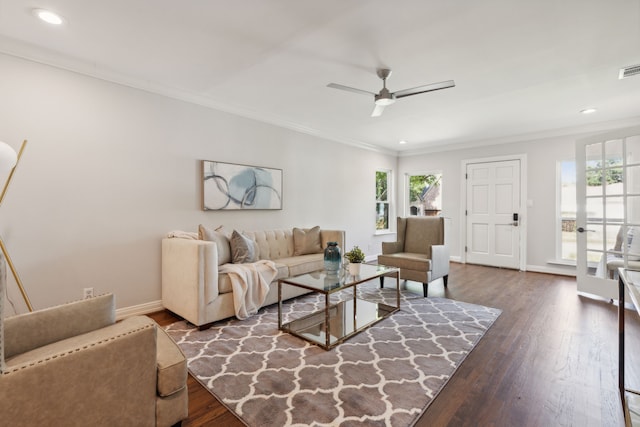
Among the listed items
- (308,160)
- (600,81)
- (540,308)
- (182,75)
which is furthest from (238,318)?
(600,81)

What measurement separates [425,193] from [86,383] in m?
6.86

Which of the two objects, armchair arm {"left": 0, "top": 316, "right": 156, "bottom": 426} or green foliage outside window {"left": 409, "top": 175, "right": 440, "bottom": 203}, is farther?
green foliage outside window {"left": 409, "top": 175, "right": 440, "bottom": 203}

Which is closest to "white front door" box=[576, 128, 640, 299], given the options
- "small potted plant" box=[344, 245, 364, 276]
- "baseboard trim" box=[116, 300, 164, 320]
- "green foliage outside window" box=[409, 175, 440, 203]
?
"small potted plant" box=[344, 245, 364, 276]

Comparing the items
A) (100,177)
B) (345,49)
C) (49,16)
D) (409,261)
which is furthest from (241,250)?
(49,16)

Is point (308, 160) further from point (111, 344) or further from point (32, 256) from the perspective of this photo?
point (111, 344)

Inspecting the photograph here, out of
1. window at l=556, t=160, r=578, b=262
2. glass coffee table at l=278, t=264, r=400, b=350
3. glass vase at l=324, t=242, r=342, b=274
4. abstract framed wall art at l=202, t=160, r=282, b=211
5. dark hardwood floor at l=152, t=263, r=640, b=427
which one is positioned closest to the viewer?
dark hardwood floor at l=152, t=263, r=640, b=427

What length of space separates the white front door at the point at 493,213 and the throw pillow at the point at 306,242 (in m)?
3.41

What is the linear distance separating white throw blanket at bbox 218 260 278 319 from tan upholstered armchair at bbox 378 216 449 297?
171 cm

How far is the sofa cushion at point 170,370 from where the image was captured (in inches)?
51.6

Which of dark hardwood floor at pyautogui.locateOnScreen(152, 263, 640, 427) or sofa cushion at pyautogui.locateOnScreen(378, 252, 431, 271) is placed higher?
sofa cushion at pyautogui.locateOnScreen(378, 252, 431, 271)

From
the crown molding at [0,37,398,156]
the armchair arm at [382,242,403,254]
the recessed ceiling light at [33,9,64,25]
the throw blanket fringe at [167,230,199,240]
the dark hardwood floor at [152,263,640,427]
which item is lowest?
the dark hardwood floor at [152,263,640,427]

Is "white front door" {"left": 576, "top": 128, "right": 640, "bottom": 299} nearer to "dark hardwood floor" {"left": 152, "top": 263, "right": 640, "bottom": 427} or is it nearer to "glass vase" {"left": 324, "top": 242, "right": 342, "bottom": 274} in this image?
"dark hardwood floor" {"left": 152, "top": 263, "right": 640, "bottom": 427}

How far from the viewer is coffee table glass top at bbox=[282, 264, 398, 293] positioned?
2.43 m

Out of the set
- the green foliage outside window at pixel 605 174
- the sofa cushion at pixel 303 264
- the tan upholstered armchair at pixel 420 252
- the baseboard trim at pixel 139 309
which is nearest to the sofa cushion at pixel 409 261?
the tan upholstered armchair at pixel 420 252
